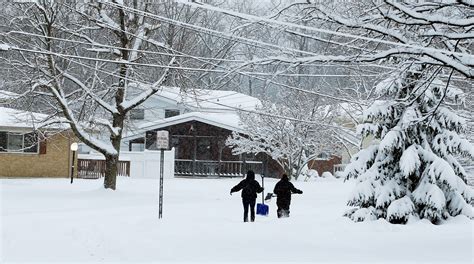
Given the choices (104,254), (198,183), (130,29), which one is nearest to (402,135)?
(104,254)

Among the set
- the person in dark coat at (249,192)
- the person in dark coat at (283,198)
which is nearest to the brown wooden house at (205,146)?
the person in dark coat at (283,198)

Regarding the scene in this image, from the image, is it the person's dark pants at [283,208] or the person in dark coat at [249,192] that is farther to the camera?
the person's dark pants at [283,208]

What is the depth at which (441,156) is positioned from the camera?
54.1 feet

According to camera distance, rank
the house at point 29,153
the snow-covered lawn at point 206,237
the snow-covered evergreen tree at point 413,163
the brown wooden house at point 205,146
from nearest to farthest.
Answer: the snow-covered lawn at point 206,237, the snow-covered evergreen tree at point 413,163, the house at point 29,153, the brown wooden house at point 205,146

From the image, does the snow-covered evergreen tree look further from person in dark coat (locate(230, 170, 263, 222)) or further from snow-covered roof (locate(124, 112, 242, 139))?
snow-covered roof (locate(124, 112, 242, 139))

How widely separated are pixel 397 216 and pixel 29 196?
46.3 ft

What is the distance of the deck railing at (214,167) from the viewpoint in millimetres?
43438

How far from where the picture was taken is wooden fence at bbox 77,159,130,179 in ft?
130

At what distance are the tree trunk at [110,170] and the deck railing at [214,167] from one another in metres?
16.6

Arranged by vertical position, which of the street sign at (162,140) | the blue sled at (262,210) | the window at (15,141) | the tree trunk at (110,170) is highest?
the window at (15,141)

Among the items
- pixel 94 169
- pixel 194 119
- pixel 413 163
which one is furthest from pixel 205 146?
pixel 413 163

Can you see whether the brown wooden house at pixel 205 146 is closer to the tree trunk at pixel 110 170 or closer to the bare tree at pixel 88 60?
the bare tree at pixel 88 60

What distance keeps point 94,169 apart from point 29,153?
3971 millimetres

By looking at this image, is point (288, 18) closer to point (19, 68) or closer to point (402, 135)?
point (402, 135)
